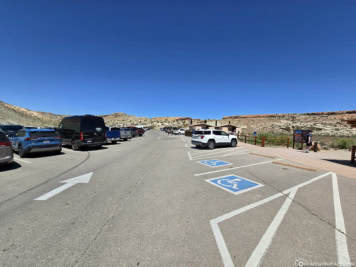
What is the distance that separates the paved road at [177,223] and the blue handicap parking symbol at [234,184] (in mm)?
31

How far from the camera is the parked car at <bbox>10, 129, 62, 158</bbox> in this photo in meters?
9.31

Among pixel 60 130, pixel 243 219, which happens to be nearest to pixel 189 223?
pixel 243 219

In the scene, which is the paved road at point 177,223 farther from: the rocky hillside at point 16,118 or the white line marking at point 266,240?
the rocky hillside at point 16,118

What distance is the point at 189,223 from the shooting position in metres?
3.09

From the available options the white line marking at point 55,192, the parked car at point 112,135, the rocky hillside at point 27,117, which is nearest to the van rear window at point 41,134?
the white line marking at point 55,192

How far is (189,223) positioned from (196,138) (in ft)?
42.5

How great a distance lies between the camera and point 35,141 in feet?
30.9

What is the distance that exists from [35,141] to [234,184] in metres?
10.8

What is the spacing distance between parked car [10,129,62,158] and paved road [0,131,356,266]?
174 inches

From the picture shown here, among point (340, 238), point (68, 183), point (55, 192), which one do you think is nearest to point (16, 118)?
point (68, 183)

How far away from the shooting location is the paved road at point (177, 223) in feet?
7.47

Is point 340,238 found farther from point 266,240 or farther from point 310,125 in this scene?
point 310,125

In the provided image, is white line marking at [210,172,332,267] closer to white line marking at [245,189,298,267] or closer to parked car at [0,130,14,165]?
white line marking at [245,189,298,267]

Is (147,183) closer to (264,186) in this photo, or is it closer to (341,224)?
(264,186)
